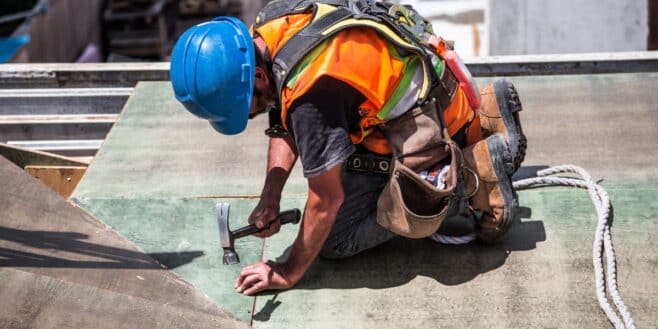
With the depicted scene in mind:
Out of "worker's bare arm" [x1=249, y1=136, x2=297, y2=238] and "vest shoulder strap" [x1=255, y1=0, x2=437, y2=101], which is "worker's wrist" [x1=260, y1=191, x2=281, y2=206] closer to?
"worker's bare arm" [x1=249, y1=136, x2=297, y2=238]

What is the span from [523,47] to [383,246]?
4659 millimetres

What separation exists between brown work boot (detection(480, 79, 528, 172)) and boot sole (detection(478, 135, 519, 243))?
115 millimetres


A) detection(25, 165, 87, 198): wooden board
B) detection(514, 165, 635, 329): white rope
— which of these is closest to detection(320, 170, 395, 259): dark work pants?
detection(514, 165, 635, 329): white rope

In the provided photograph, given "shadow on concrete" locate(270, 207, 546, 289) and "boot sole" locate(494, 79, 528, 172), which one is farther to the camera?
"boot sole" locate(494, 79, 528, 172)

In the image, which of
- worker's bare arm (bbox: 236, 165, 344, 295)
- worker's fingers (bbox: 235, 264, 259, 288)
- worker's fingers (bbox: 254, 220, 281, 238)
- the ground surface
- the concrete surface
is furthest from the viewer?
the concrete surface

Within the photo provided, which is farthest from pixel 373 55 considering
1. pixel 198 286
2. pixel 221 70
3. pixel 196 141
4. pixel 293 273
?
pixel 196 141

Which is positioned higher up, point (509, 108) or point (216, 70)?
point (216, 70)

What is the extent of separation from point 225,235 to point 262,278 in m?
0.23

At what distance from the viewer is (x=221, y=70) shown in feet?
10.9

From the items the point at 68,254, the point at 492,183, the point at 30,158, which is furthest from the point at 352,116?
the point at 30,158

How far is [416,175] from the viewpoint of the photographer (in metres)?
3.56

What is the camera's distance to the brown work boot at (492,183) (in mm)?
3816

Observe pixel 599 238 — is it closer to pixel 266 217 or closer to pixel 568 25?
pixel 266 217

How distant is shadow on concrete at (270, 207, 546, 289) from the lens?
3.77 meters
